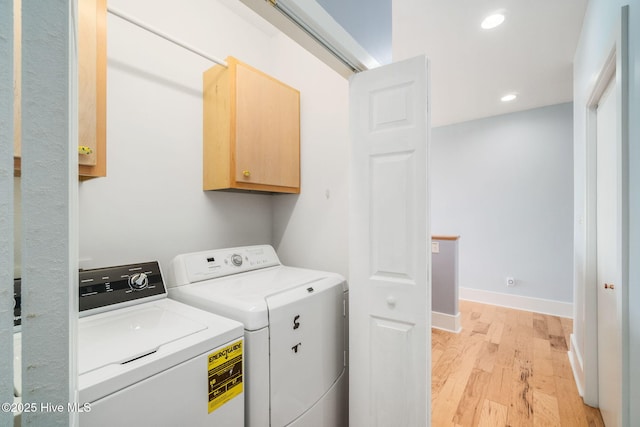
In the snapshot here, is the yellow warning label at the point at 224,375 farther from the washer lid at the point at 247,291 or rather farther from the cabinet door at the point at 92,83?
the cabinet door at the point at 92,83

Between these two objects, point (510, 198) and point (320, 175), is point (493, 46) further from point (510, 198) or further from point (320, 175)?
point (510, 198)

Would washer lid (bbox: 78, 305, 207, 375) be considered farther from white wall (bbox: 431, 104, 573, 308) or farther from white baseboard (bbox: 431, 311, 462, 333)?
white wall (bbox: 431, 104, 573, 308)

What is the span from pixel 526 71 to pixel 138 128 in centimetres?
333

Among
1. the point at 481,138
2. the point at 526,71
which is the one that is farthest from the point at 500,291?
the point at 526,71

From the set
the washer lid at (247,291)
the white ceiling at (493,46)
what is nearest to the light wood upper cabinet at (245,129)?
the washer lid at (247,291)

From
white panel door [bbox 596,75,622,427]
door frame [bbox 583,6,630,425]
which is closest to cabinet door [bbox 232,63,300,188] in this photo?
door frame [bbox 583,6,630,425]

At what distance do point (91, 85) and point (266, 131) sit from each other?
873 millimetres

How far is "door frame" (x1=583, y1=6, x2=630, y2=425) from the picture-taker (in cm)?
106

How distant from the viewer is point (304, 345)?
1.31 m

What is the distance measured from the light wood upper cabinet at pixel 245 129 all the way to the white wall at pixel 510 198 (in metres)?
3.29

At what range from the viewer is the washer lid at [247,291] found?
3.72ft

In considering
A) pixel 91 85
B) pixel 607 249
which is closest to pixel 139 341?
pixel 91 85

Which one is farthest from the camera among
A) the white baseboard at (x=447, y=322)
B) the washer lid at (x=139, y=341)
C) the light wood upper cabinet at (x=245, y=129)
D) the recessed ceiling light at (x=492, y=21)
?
the white baseboard at (x=447, y=322)

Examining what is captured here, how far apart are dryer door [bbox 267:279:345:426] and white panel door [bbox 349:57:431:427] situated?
0.38ft
